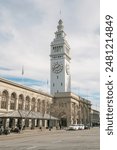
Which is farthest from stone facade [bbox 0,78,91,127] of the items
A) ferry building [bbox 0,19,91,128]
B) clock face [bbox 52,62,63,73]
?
clock face [bbox 52,62,63,73]

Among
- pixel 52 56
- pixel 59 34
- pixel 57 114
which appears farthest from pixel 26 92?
pixel 59 34

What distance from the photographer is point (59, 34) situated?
143250 mm

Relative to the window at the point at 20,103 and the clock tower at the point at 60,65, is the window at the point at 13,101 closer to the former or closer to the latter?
the window at the point at 20,103

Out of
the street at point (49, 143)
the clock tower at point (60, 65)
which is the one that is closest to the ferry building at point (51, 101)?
the clock tower at point (60, 65)

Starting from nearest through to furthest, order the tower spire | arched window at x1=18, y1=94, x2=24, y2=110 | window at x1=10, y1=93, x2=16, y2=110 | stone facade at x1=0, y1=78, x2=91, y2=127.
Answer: stone facade at x1=0, y1=78, x2=91, y2=127 < window at x1=10, y1=93, x2=16, y2=110 < arched window at x1=18, y1=94, x2=24, y2=110 < the tower spire

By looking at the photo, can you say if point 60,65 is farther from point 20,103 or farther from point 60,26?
point 20,103

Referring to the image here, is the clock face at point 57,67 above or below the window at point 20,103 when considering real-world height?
above

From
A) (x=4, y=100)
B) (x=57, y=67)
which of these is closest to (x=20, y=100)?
(x=4, y=100)

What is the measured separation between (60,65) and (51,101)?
29.3m

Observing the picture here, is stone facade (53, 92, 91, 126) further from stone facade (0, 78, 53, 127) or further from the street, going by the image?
the street

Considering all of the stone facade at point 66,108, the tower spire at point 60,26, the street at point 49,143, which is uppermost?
the tower spire at point 60,26

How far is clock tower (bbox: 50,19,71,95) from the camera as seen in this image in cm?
12756

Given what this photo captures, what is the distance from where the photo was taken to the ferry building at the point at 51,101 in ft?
225

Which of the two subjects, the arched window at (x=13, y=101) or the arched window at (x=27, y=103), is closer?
the arched window at (x=13, y=101)
